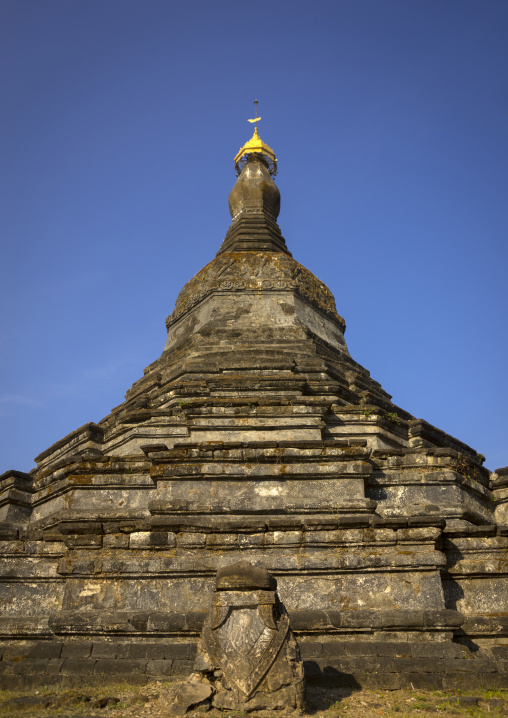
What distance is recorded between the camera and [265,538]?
9664mm

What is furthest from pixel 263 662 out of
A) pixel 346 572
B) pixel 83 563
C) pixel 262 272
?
pixel 262 272

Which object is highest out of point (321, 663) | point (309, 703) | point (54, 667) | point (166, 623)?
point (166, 623)

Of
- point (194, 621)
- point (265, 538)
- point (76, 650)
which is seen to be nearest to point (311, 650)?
point (194, 621)

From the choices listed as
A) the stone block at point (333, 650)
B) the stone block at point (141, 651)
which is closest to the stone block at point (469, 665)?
the stone block at point (333, 650)

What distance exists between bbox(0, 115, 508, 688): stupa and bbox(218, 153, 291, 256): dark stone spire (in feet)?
18.8

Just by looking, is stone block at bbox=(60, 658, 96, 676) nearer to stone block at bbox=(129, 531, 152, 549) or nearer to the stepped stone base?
the stepped stone base

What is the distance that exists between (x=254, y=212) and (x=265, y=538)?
503 inches

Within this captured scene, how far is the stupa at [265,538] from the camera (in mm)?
8711

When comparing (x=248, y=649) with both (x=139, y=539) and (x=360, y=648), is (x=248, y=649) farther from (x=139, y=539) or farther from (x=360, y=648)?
(x=139, y=539)

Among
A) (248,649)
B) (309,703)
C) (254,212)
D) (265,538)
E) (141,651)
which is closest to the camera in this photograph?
(248,649)

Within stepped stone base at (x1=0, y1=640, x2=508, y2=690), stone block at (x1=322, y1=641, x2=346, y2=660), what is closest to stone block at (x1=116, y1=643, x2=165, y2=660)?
stepped stone base at (x1=0, y1=640, x2=508, y2=690)

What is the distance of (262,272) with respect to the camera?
17281 mm

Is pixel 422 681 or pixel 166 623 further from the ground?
pixel 166 623

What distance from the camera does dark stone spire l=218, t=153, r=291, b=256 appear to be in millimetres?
19047
